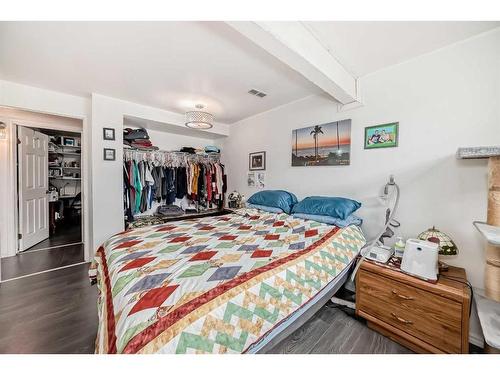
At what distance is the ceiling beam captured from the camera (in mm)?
1200

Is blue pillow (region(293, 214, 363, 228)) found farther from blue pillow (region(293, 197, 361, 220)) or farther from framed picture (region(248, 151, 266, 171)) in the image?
framed picture (region(248, 151, 266, 171))

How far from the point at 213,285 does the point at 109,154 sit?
104 inches

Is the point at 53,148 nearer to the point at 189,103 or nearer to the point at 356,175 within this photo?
the point at 189,103

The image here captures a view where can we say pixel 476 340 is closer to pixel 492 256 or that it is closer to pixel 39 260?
pixel 492 256

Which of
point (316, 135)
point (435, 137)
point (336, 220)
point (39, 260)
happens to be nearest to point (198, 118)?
point (316, 135)

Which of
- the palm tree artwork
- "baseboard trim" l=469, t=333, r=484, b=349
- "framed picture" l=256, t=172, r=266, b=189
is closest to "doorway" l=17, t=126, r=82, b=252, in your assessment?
"framed picture" l=256, t=172, r=266, b=189

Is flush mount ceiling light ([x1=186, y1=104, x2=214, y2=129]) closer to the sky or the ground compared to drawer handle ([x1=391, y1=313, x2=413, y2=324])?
closer to the sky

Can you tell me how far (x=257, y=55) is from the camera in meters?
1.75

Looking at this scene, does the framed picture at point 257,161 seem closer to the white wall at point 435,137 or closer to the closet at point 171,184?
the closet at point 171,184

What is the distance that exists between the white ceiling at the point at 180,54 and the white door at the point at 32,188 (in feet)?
4.72

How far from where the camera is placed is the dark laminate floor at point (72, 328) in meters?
1.36

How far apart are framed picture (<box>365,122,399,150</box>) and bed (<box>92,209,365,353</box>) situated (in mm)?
956

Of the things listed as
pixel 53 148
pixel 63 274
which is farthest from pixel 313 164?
pixel 53 148
